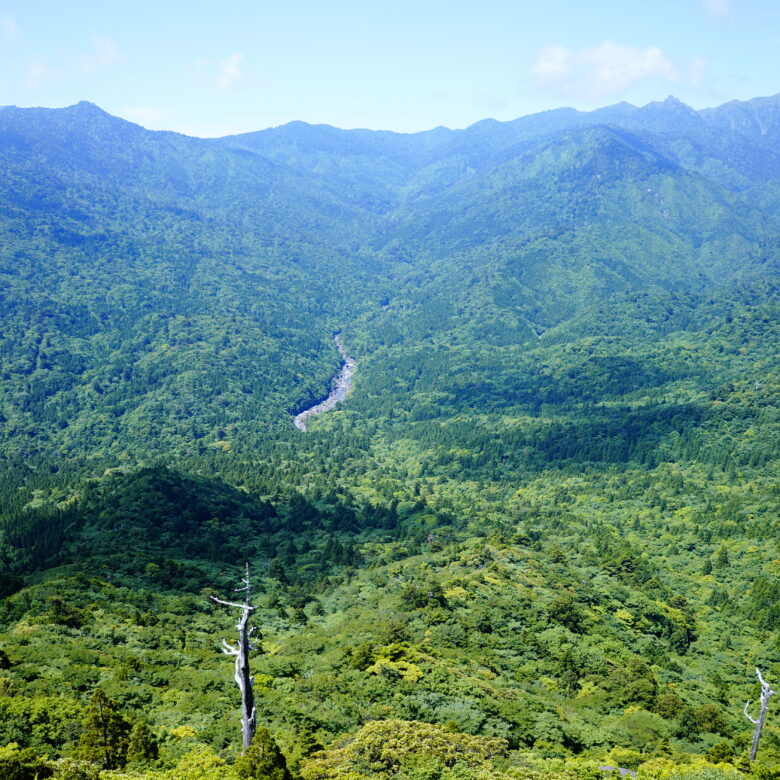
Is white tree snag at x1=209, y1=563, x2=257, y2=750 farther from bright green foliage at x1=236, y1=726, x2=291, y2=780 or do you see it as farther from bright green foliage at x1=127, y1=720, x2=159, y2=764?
bright green foliage at x1=127, y1=720, x2=159, y2=764

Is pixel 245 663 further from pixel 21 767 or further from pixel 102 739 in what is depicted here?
pixel 102 739

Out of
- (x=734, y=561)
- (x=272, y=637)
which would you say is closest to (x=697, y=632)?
(x=734, y=561)

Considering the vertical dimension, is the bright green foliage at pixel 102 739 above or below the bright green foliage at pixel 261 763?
below

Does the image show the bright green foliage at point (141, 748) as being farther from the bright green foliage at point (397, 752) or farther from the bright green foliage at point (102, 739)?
the bright green foliage at point (397, 752)

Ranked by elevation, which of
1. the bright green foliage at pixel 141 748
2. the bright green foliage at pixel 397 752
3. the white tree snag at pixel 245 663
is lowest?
the bright green foliage at pixel 397 752

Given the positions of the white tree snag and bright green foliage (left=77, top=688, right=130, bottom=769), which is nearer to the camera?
the white tree snag

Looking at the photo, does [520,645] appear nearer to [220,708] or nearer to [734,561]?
[220,708]

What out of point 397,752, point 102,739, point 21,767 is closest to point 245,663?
point 21,767

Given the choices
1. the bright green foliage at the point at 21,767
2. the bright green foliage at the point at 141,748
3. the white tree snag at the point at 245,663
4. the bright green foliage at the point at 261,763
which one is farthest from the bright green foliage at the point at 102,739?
the bright green foliage at the point at 261,763

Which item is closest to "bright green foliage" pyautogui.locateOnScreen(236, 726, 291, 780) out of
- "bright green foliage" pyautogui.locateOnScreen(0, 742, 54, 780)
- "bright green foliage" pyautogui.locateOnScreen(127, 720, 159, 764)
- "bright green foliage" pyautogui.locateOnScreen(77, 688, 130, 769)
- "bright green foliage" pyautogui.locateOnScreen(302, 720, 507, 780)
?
"bright green foliage" pyautogui.locateOnScreen(302, 720, 507, 780)

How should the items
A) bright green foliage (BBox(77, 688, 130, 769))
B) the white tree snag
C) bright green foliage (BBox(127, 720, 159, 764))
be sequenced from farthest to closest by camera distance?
1. bright green foliage (BBox(127, 720, 159, 764))
2. bright green foliage (BBox(77, 688, 130, 769))
3. the white tree snag

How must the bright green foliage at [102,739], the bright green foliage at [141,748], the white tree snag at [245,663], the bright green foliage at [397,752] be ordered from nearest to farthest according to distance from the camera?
the white tree snag at [245,663], the bright green foliage at [102,739], the bright green foliage at [141,748], the bright green foliage at [397,752]

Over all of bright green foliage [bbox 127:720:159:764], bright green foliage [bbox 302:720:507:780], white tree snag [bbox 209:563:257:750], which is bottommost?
bright green foliage [bbox 302:720:507:780]
